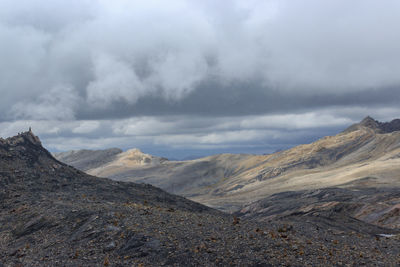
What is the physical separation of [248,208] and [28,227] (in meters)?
92.7

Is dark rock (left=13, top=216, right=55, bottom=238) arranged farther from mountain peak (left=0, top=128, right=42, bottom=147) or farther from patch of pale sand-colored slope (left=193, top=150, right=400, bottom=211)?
patch of pale sand-colored slope (left=193, top=150, right=400, bottom=211)

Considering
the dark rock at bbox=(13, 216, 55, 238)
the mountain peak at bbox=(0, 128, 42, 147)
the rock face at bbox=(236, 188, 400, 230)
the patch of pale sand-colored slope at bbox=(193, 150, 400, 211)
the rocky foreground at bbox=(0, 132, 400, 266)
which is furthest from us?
the patch of pale sand-colored slope at bbox=(193, 150, 400, 211)

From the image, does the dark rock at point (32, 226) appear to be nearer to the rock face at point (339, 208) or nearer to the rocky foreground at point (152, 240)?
the rocky foreground at point (152, 240)

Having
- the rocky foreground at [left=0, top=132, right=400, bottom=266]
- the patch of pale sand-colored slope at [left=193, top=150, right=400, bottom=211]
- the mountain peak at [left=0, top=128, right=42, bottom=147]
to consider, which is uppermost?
the mountain peak at [left=0, top=128, right=42, bottom=147]

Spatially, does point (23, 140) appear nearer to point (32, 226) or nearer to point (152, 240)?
point (32, 226)

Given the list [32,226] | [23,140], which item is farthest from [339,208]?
[32,226]

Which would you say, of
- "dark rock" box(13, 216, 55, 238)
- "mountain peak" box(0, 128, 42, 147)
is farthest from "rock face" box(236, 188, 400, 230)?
"mountain peak" box(0, 128, 42, 147)

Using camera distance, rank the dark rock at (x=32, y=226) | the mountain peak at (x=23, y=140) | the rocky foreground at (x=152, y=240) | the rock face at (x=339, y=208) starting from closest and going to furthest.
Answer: the rocky foreground at (x=152, y=240)
the dark rock at (x=32, y=226)
the rock face at (x=339, y=208)
the mountain peak at (x=23, y=140)

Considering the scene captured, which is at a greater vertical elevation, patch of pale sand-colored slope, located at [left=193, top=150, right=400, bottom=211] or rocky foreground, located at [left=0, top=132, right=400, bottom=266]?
rocky foreground, located at [left=0, top=132, right=400, bottom=266]

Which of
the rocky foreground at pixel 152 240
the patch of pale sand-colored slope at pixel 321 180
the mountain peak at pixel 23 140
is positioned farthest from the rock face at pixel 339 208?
the mountain peak at pixel 23 140

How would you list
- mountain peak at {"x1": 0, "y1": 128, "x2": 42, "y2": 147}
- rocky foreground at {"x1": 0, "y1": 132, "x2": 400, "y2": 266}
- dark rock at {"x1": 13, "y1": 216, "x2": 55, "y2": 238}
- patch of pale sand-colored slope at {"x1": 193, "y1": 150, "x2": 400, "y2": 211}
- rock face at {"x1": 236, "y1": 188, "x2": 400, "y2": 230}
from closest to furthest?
rocky foreground at {"x1": 0, "y1": 132, "x2": 400, "y2": 266} → dark rock at {"x1": 13, "y1": 216, "x2": 55, "y2": 238} → rock face at {"x1": 236, "y1": 188, "x2": 400, "y2": 230} → mountain peak at {"x1": 0, "y1": 128, "x2": 42, "y2": 147} → patch of pale sand-colored slope at {"x1": 193, "y1": 150, "x2": 400, "y2": 211}

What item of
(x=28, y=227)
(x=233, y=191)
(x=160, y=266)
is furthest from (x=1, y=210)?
(x=233, y=191)

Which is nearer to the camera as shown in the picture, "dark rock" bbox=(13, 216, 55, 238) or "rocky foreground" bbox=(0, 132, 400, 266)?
"rocky foreground" bbox=(0, 132, 400, 266)

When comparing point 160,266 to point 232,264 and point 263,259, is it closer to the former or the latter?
point 232,264
